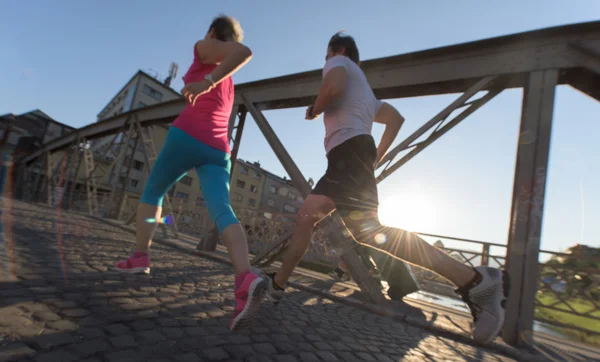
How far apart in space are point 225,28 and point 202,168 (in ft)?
3.30

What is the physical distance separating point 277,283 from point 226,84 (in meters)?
1.53

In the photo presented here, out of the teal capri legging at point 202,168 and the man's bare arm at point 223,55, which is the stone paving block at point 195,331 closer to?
the teal capri legging at point 202,168

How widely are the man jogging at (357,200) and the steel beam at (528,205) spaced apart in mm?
914

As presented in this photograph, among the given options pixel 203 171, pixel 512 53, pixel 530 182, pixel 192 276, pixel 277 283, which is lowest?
pixel 192 276

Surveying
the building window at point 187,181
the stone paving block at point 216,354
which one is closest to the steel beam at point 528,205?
the stone paving block at point 216,354

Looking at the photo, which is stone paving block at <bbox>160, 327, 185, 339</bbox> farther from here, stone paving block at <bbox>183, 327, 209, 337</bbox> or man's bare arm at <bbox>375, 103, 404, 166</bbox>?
man's bare arm at <bbox>375, 103, 404, 166</bbox>

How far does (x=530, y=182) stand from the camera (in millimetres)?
2836

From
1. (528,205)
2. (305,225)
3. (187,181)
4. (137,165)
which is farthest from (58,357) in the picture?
(187,181)

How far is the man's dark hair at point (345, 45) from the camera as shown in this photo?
7.55 ft

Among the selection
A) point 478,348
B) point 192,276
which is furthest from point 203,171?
point 478,348

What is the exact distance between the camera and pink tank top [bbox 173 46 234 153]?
215cm

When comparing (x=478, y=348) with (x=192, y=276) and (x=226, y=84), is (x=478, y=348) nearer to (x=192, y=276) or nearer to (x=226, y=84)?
(x=192, y=276)

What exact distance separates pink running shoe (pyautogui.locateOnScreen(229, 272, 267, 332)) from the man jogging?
11cm

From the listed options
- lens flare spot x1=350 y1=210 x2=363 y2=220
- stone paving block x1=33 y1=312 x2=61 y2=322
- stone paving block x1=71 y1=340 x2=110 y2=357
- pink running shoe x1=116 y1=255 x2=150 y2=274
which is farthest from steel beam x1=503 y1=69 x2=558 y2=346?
stone paving block x1=33 y1=312 x2=61 y2=322
